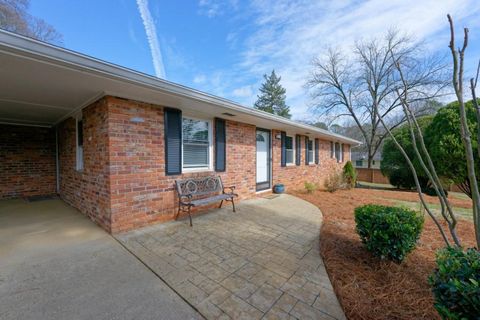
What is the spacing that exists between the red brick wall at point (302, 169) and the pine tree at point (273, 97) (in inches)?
709

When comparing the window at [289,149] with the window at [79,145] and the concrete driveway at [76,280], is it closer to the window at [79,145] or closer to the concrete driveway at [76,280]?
the concrete driveway at [76,280]

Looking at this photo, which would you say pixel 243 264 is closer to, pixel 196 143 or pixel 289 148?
pixel 196 143

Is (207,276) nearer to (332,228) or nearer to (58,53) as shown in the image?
(332,228)

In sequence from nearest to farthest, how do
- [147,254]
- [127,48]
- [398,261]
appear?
[398,261]
[147,254]
[127,48]

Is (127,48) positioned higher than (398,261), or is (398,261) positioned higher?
(127,48)

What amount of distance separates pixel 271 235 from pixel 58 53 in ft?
13.0

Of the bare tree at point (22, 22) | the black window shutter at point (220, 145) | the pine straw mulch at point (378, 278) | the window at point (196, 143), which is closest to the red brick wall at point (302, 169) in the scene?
the black window shutter at point (220, 145)

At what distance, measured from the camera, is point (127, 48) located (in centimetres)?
760

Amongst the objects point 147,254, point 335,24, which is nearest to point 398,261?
point 147,254

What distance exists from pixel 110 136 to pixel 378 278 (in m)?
4.53

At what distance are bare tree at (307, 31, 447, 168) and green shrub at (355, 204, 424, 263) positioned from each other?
1342 cm

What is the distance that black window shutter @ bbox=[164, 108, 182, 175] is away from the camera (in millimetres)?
4246

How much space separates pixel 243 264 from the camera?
258 cm

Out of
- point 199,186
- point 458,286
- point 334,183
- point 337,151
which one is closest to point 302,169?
point 334,183
